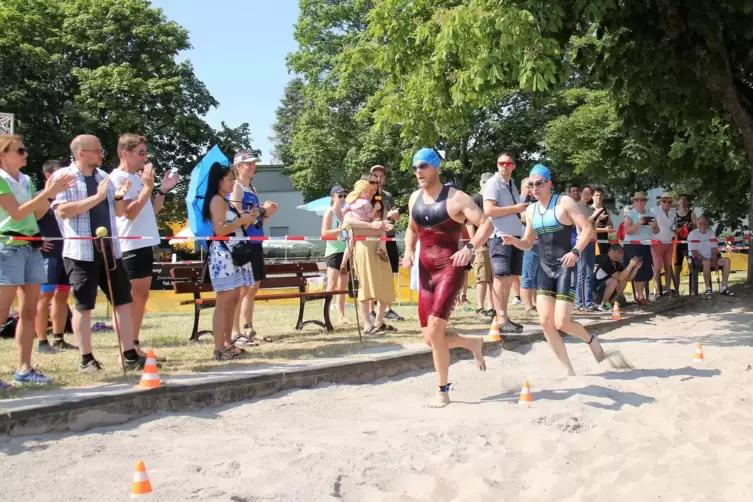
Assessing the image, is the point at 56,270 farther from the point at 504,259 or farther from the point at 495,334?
the point at 504,259

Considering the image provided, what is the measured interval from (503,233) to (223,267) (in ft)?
12.2

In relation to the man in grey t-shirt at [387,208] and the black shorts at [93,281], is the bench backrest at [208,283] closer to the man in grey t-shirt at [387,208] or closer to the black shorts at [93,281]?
the man in grey t-shirt at [387,208]

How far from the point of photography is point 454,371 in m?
8.21

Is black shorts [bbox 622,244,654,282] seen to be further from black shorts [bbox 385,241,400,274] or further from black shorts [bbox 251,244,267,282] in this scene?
black shorts [bbox 251,244,267,282]

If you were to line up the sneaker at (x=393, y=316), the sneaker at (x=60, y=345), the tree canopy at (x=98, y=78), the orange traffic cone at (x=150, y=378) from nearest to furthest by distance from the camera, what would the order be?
1. the orange traffic cone at (x=150, y=378)
2. the sneaker at (x=60, y=345)
3. the sneaker at (x=393, y=316)
4. the tree canopy at (x=98, y=78)

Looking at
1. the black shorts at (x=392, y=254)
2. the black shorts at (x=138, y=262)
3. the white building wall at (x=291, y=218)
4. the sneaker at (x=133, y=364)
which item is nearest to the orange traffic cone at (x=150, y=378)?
the sneaker at (x=133, y=364)

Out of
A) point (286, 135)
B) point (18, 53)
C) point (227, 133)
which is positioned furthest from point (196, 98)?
point (286, 135)

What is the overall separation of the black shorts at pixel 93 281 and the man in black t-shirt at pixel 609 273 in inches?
347

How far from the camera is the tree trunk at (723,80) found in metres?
12.1

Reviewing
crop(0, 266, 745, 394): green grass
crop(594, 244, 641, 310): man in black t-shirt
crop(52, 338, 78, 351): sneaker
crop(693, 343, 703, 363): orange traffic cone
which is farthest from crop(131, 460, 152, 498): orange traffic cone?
crop(594, 244, 641, 310): man in black t-shirt

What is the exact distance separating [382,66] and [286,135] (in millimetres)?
61090

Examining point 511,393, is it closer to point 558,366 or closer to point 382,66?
point 558,366

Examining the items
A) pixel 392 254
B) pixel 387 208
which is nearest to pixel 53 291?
pixel 387 208

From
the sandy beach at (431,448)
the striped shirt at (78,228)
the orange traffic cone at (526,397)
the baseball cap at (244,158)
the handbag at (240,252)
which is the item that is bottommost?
the sandy beach at (431,448)
